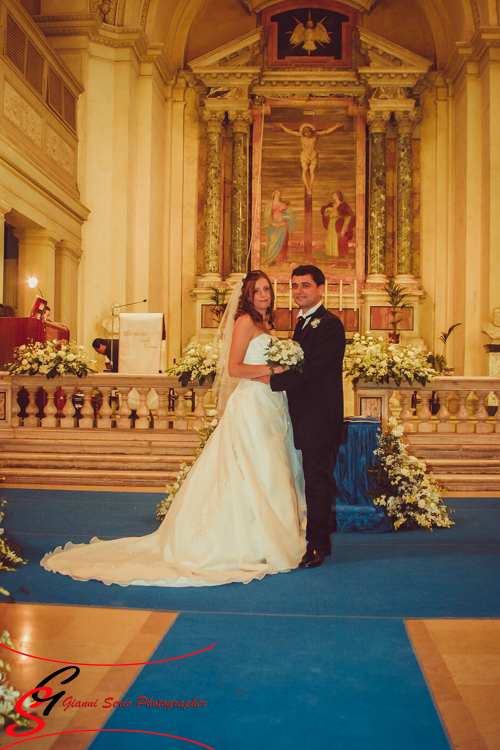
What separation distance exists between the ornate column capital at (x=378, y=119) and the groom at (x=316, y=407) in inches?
432

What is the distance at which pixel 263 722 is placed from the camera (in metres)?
2.01

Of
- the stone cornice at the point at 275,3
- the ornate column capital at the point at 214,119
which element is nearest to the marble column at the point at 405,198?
the stone cornice at the point at 275,3

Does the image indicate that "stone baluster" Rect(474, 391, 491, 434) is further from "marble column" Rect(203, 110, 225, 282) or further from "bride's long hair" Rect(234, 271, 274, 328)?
"marble column" Rect(203, 110, 225, 282)

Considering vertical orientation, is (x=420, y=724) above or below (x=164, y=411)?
below

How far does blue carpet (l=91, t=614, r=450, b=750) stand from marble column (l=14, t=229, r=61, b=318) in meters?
9.01

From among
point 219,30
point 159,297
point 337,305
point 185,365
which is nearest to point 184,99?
point 219,30

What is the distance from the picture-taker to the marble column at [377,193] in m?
13.5

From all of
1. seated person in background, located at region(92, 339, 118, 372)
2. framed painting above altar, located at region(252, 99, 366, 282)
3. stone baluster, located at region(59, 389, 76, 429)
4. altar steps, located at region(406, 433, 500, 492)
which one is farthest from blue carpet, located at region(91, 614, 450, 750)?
framed painting above altar, located at region(252, 99, 366, 282)

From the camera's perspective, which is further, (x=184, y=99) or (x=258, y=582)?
(x=184, y=99)

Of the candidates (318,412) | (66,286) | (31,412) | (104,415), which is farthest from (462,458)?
(66,286)

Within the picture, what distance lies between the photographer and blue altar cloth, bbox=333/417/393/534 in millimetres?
4906

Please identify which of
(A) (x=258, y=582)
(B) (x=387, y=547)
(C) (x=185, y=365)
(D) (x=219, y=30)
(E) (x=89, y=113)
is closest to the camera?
(A) (x=258, y=582)

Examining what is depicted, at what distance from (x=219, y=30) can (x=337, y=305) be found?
708 centimetres

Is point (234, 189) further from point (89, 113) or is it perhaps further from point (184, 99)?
point (89, 113)
